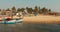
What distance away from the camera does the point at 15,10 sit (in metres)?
184

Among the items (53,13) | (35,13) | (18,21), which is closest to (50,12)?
(53,13)

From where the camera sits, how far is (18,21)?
107250mm

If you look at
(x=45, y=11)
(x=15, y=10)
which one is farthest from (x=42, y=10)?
(x=15, y=10)

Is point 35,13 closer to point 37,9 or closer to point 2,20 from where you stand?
point 37,9

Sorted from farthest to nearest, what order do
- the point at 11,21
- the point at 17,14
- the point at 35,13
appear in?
the point at 35,13
the point at 17,14
the point at 11,21

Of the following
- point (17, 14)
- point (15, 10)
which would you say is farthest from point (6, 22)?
point (15, 10)

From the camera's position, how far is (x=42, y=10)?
632ft

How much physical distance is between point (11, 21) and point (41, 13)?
90614mm

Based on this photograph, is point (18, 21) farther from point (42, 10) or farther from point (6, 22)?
point (42, 10)

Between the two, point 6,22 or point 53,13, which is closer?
point 6,22

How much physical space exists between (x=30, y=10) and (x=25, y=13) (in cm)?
1484

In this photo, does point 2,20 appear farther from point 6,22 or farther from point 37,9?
point 37,9

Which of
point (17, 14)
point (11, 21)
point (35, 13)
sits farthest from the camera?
point (35, 13)

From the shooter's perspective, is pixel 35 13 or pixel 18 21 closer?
pixel 18 21
